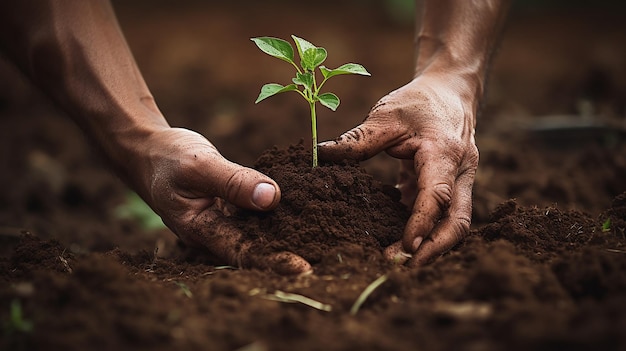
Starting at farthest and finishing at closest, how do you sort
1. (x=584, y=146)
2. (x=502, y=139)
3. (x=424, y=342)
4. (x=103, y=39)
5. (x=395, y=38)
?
(x=395, y=38)
(x=502, y=139)
(x=584, y=146)
(x=103, y=39)
(x=424, y=342)

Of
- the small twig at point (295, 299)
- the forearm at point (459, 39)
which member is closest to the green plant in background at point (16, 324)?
the small twig at point (295, 299)

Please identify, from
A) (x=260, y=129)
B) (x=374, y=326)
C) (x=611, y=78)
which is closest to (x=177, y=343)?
(x=374, y=326)

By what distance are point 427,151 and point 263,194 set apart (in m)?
0.57

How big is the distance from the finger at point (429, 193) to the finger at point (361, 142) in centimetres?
13

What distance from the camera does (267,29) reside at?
9.36 metres

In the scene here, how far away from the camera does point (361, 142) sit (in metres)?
2.11

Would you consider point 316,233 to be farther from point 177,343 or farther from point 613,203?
point 613,203

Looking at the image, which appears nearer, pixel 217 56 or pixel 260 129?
pixel 260 129

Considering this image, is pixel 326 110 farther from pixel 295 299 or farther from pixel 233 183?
pixel 295 299

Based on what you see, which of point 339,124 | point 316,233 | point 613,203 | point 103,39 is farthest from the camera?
Answer: point 339,124

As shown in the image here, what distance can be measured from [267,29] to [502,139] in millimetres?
5329

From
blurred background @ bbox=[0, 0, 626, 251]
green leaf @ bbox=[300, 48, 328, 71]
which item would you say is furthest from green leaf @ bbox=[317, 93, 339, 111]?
blurred background @ bbox=[0, 0, 626, 251]

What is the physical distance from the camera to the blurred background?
3.79 meters

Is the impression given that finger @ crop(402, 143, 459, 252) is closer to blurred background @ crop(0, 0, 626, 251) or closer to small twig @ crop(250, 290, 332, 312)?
small twig @ crop(250, 290, 332, 312)
